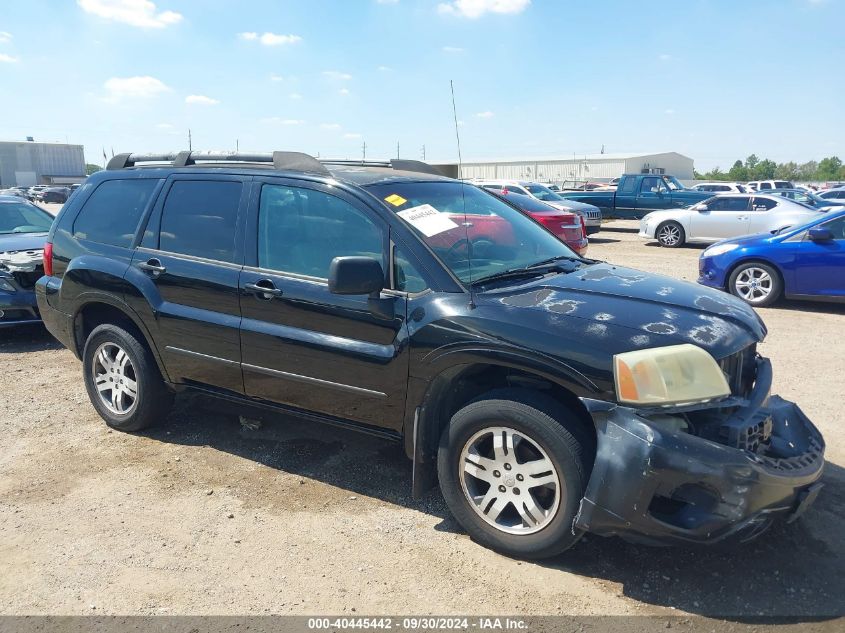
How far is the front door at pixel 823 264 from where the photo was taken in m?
8.73

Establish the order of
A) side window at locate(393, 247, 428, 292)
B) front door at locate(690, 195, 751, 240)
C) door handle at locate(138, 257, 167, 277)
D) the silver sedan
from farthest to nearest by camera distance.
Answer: front door at locate(690, 195, 751, 240), the silver sedan, door handle at locate(138, 257, 167, 277), side window at locate(393, 247, 428, 292)

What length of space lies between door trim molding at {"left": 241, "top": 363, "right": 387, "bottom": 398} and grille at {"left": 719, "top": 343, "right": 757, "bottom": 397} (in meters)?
1.69

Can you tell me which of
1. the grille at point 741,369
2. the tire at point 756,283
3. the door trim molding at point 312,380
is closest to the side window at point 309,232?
the door trim molding at point 312,380

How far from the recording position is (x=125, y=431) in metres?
4.93

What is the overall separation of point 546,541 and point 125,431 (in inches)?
130

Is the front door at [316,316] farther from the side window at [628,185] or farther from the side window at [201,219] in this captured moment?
the side window at [628,185]

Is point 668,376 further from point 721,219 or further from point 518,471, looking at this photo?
point 721,219

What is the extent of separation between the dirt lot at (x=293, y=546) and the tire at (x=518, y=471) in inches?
6.0

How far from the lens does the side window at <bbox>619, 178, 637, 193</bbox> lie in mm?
21422

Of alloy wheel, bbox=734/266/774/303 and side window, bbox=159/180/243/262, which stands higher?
side window, bbox=159/180/243/262

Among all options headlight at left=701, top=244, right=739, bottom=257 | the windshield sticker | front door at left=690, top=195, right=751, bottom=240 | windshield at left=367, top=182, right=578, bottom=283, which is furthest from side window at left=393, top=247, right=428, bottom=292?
front door at left=690, top=195, right=751, bottom=240

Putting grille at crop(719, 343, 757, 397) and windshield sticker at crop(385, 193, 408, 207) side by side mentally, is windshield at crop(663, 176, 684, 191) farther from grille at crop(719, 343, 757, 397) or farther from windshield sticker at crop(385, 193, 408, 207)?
windshield sticker at crop(385, 193, 408, 207)

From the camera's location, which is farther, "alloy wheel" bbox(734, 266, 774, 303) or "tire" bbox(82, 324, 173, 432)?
"alloy wheel" bbox(734, 266, 774, 303)

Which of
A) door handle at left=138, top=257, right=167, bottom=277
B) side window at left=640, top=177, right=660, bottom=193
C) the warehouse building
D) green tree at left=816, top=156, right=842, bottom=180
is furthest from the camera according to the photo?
green tree at left=816, top=156, right=842, bottom=180
